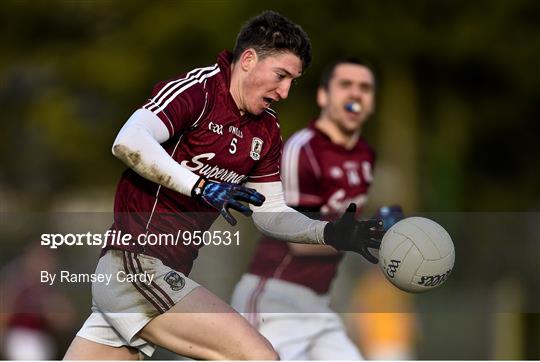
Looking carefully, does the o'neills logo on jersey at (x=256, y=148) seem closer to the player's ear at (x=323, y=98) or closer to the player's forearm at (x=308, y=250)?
the player's forearm at (x=308, y=250)

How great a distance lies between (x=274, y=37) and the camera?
5.43 m

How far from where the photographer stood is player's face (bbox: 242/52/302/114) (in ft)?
17.8

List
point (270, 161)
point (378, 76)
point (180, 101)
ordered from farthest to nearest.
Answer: point (378, 76) → point (270, 161) → point (180, 101)

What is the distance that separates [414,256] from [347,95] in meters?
2.93

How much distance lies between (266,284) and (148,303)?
8.02ft

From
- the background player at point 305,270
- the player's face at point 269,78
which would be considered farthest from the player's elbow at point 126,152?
the background player at point 305,270

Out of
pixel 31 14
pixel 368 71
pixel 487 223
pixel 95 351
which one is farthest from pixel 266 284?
pixel 31 14

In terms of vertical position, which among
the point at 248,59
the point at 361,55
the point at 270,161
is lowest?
the point at 361,55

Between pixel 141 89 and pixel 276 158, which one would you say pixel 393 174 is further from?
pixel 276 158

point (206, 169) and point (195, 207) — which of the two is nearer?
point (206, 169)

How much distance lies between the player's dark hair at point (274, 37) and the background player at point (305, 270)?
2222 millimetres

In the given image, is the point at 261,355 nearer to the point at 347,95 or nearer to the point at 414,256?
the point at 414,256

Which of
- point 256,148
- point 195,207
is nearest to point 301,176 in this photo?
point 256,148

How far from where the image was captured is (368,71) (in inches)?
332
